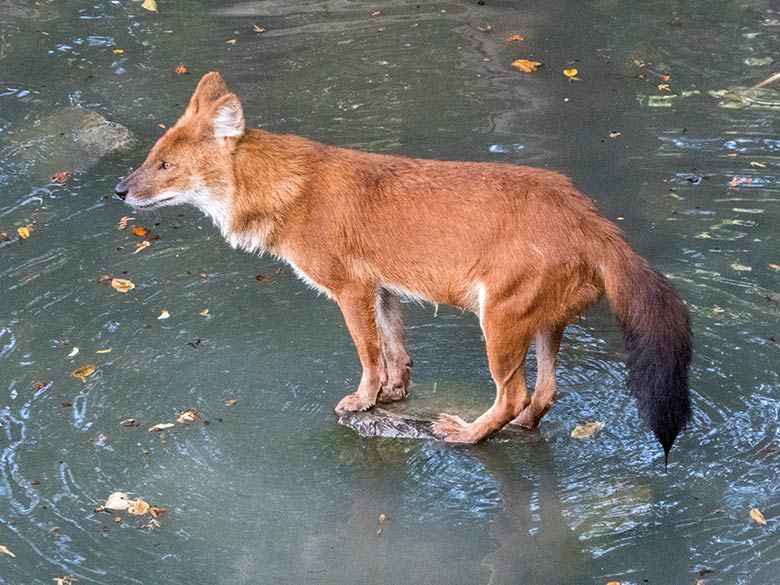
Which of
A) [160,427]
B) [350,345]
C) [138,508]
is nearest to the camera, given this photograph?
[138,508]

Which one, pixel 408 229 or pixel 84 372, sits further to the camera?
pixel 84 372

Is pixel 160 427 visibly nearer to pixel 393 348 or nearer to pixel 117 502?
pixel 117 502

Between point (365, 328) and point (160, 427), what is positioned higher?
point (365, 328)

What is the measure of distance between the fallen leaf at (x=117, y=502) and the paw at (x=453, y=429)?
1.51m

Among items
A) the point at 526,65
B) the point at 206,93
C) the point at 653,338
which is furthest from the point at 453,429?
the point at 526,65

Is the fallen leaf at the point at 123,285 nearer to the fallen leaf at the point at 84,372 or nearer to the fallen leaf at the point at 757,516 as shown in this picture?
the fallen leaf at the point at 84,372

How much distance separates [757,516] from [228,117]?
9.76 feet

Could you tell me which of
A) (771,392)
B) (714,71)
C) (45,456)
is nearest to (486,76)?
(714,71)

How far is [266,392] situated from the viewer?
5988mm

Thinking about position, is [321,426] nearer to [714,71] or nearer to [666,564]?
[666,564]

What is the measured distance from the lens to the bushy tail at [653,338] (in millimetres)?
4770

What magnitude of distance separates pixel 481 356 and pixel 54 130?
451 cm

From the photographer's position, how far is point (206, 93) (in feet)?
17.9

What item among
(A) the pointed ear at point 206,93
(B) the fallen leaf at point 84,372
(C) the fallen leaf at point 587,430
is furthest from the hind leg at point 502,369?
(B) the fallen leaf at point 84,372
